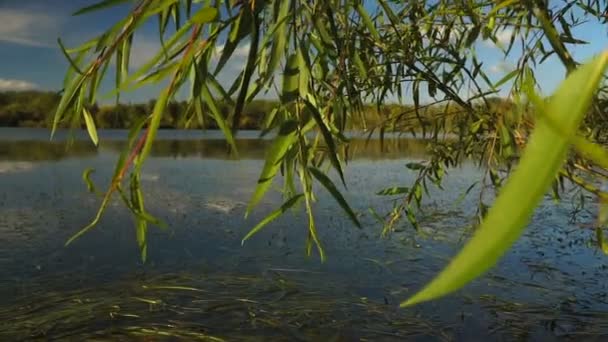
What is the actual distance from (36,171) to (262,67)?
27.1 ft

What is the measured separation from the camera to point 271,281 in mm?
3270

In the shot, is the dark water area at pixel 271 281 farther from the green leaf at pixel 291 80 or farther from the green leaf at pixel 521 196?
the green leaf at pixel 521 196

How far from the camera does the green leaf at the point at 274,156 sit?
1.78 ft

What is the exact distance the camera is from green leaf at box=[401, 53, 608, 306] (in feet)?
0.54

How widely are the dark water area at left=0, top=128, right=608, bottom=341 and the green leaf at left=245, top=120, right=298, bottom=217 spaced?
827 millimetres

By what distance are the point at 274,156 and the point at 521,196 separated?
384 mm

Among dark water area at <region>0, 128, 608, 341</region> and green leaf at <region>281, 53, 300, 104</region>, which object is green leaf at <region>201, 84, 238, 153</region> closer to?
green leaf at <region>281, 53, 300, 104</region>

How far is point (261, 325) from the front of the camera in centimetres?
265

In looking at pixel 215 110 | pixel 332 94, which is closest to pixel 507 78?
pixel 332 94

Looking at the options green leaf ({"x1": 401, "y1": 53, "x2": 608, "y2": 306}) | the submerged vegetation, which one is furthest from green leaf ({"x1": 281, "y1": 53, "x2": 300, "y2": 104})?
green leaf ({"x1": 401, "y1": 53, "x2": 608, "y2": 306})

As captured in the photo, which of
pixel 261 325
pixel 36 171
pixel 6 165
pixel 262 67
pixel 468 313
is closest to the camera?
pixel 262 67

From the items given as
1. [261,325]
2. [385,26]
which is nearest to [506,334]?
[261,325]

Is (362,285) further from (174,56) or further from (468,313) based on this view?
(174,56)

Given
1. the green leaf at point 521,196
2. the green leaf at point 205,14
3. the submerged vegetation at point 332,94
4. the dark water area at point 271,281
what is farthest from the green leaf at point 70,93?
the dark water area at point 271,281
